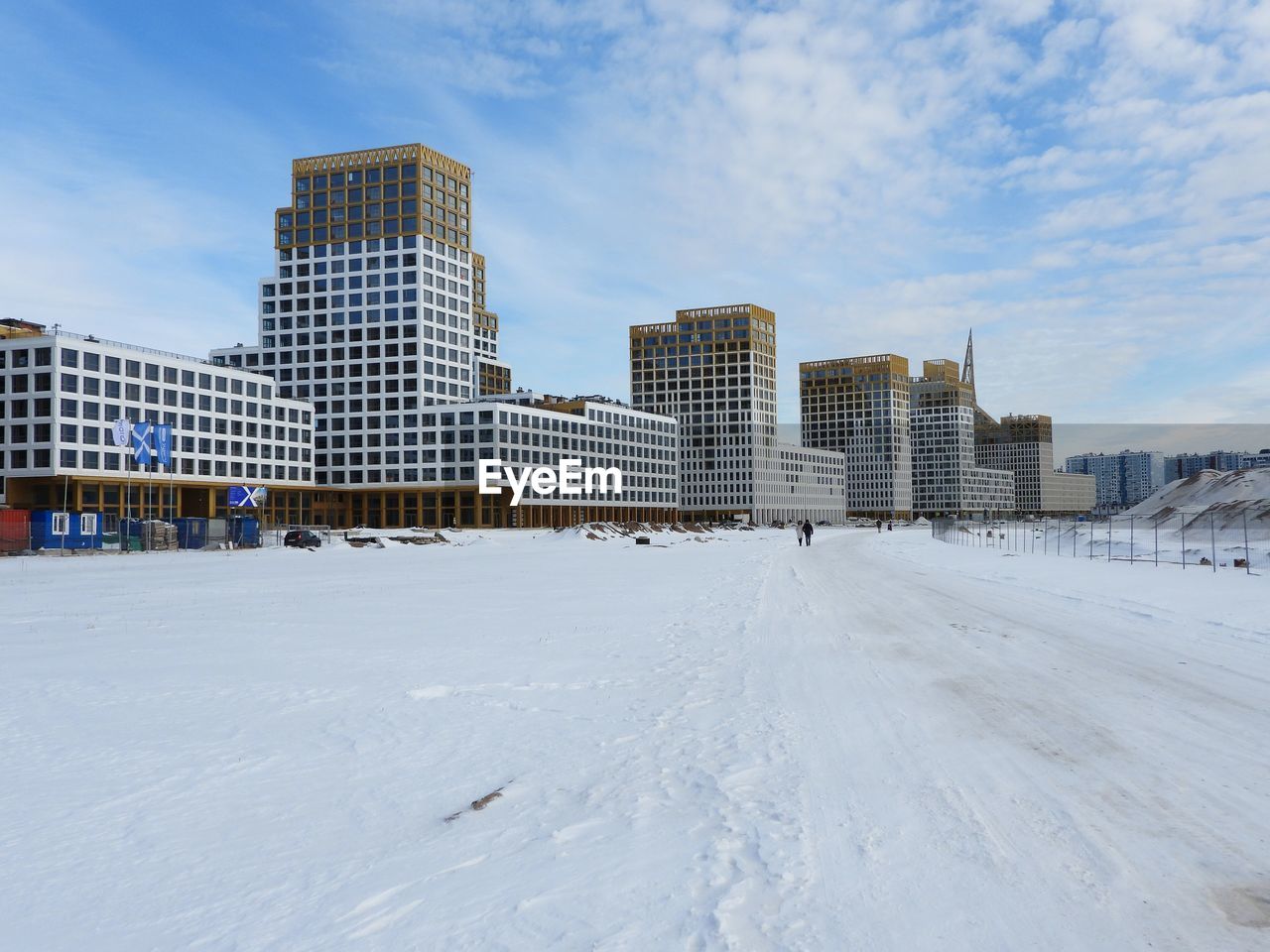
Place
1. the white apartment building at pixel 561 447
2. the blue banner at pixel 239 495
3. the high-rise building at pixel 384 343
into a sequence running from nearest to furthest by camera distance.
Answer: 1. the blue banner at pixel 239 495
2. the white apartment building at pixel 561 447
3. the high-rise building at pixel 384 343

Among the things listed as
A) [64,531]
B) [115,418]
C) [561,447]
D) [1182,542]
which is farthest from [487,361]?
[1182,542]

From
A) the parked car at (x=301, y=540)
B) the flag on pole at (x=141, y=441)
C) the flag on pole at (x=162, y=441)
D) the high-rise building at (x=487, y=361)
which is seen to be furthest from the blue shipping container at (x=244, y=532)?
the high-rise building at (x=487, y=361)

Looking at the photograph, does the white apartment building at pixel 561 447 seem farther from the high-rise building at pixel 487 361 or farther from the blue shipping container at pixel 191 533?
the blue shipping container at pixel 191 533

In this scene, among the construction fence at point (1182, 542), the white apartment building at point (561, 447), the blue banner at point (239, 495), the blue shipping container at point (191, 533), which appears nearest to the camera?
the construction fence at point (1182, 542)

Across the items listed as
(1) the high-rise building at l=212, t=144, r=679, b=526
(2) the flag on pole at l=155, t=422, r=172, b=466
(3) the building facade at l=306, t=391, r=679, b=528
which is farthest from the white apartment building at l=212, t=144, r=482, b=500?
(2) the flag on pole at l=155, t=422, r=172, b=466

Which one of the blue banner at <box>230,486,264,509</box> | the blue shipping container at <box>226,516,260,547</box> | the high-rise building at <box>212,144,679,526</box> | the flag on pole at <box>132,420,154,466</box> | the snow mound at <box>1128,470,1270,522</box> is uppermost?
the high-rise building at <box>212,144,679,526</box>

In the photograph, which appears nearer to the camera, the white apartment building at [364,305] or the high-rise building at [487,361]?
the white apartment building at [364,305]

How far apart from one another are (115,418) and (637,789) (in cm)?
10396

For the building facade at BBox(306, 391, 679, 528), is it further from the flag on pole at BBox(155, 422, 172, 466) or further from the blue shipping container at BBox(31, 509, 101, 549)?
the blue shipping container at BBox(31, 509, 101, 549)

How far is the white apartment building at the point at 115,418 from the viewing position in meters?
86.6

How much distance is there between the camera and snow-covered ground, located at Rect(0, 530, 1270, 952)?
479 cm

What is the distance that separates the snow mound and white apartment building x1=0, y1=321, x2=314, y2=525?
299 feet

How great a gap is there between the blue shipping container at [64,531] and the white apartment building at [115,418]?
1282 inches

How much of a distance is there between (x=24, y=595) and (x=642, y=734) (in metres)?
25.7
